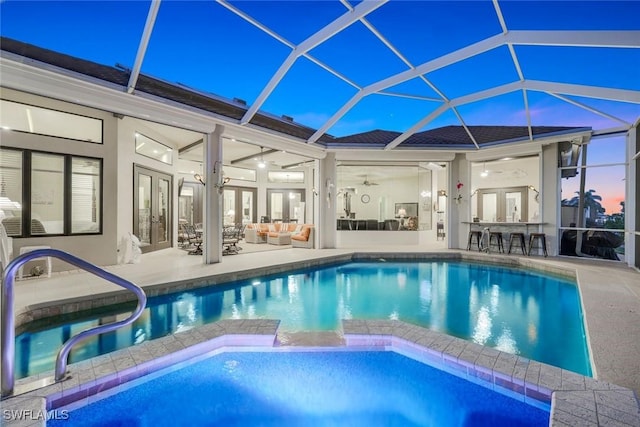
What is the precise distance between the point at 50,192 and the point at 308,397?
20.9 feet

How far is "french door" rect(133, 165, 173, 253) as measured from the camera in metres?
8.28

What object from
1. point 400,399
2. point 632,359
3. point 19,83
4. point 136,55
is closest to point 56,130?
point 19,83

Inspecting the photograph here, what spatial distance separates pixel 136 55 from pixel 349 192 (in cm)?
850

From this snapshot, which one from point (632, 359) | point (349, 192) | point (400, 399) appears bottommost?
point (400, 399)

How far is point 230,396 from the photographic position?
2639 millimetres

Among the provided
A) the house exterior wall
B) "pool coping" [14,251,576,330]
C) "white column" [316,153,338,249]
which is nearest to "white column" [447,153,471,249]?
"pool coping" [14,251,576,330]

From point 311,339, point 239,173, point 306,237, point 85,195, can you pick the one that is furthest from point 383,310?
point 239,173

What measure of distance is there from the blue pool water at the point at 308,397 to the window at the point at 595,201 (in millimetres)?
7992

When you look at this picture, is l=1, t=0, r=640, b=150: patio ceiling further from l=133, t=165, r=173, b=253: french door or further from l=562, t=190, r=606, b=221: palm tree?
l=133, t=165, r=173, b=253: french door

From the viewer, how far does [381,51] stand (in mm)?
5375

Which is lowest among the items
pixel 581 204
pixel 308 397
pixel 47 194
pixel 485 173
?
pixel 308 397

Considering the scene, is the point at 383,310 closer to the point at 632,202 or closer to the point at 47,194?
the point at 47,194

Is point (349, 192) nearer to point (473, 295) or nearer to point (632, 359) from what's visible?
point (473, 295)

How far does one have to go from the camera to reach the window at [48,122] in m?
5.46
